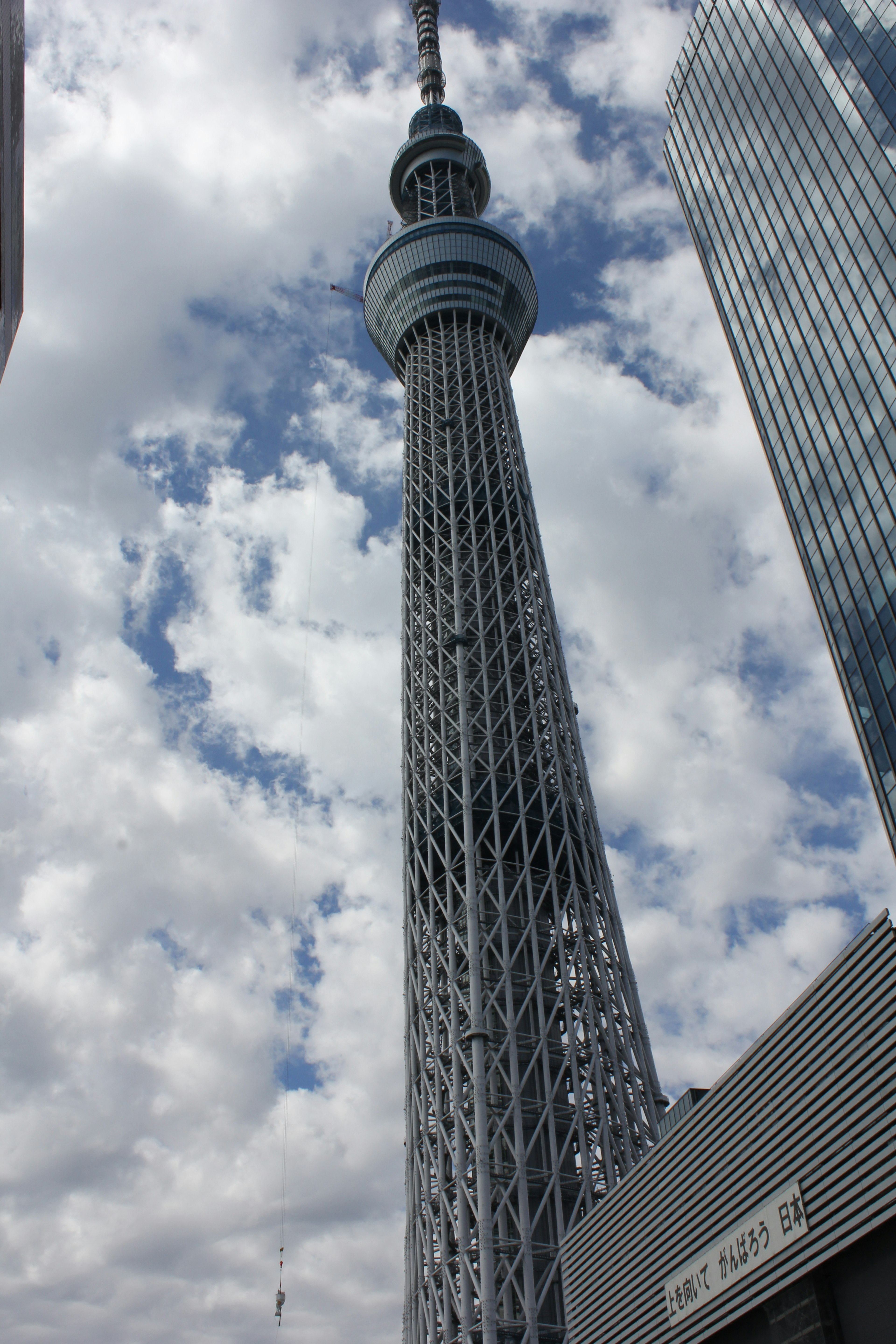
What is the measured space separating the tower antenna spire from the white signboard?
382 ft

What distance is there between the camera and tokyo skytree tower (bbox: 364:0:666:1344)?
5344 cm

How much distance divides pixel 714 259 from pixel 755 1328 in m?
84.9

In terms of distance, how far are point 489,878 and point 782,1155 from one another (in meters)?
34.0

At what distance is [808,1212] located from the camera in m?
Answer: 28.4

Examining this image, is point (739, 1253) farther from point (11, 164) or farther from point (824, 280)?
point (824, 280)

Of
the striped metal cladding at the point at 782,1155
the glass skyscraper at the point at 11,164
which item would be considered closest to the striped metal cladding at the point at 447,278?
the glass skyscraper at the point at 11,164

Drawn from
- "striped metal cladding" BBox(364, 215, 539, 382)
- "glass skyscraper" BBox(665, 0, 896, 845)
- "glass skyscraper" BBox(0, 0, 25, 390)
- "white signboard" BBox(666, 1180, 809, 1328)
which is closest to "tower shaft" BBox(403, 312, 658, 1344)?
"striped metal cladding" BBox(364, 215, 539, 382)

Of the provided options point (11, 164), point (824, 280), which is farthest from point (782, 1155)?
point (824, 280)

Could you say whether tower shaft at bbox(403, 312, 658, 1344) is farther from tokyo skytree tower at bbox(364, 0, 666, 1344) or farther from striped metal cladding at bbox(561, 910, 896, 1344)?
striped metal cladding at bbox(561, 910, 896, 1344)

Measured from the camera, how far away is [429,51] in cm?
12094

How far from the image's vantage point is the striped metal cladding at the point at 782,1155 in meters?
27.2

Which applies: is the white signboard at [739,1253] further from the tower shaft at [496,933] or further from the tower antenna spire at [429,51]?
the tower antenna spire at [429,51]

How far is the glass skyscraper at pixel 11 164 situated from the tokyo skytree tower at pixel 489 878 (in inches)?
1302

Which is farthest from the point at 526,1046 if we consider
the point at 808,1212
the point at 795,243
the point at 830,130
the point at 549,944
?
the point at 830,130
